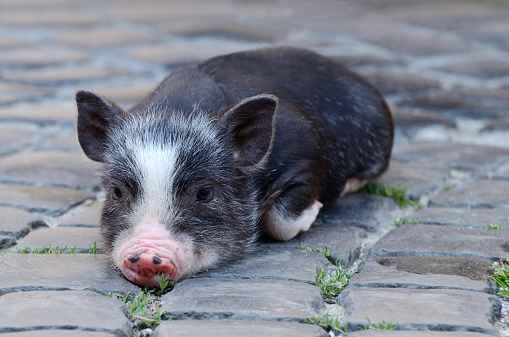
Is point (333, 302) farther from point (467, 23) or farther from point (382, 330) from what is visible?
point (467, 23)

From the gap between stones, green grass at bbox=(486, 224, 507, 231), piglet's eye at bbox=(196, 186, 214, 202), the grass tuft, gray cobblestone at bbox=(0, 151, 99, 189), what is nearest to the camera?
the gap between stones

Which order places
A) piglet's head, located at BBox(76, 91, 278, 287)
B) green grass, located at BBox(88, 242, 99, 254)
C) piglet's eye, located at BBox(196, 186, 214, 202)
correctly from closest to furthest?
piglet's head, located at BBox(76, 91, 278, 287) < piglet's eye, located at BBox(196, 186, 214, 202) < green grass, located at BBox(88, 242, 99, 254)

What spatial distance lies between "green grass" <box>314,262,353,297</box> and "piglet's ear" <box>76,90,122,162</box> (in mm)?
1286

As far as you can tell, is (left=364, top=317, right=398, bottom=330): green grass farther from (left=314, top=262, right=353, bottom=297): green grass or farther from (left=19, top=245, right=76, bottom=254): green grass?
(left=19, top=245, right=76, bottom=254): green grass

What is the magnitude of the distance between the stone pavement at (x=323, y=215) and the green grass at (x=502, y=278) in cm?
4

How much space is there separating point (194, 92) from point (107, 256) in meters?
0.96

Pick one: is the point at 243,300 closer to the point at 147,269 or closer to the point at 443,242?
the point at 147,269

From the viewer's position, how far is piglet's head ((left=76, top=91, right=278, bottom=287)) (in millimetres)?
3195

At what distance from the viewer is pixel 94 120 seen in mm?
3740

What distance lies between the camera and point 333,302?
301 cm

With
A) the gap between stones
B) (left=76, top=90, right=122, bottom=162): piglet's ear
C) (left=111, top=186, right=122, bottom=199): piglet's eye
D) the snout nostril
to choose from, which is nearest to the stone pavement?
the gap between stones

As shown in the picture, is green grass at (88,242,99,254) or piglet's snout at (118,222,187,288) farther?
green grass at (88,242,99,254)

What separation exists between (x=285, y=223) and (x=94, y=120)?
1087 mm

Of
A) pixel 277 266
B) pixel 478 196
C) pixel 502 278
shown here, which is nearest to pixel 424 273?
pixel 502 278
